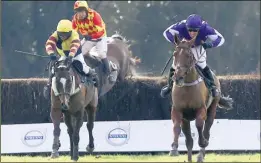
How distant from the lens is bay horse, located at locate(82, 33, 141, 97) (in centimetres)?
2077

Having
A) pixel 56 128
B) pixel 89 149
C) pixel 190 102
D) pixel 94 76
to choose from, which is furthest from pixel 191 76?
pixel 89 149

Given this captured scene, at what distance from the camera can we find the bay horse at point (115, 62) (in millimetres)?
20766

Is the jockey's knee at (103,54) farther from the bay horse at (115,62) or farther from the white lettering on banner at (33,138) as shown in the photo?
the white lettering on banner at (33,138)

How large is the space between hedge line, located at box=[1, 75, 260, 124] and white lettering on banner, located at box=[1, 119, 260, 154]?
95 centimetres

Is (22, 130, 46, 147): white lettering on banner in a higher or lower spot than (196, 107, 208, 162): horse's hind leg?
lower

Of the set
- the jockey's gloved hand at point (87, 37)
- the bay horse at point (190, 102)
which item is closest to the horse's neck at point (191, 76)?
the bay horse at point (190, 102)

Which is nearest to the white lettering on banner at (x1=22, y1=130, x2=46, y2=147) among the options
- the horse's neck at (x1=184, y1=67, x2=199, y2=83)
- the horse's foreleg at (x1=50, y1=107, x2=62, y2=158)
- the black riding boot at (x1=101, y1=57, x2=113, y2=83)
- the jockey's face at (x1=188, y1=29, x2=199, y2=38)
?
the black riding boot at (x1=101, y1=57, x2=113, y2=83)

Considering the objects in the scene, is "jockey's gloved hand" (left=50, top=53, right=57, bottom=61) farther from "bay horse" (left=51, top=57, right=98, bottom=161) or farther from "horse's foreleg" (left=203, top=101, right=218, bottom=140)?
"horse's foreleg" (left=203, top=101, right=218, bottom=140)

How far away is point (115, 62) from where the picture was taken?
22.5 m

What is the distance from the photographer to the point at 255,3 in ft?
195

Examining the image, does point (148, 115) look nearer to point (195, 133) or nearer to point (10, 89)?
point (195, 133)

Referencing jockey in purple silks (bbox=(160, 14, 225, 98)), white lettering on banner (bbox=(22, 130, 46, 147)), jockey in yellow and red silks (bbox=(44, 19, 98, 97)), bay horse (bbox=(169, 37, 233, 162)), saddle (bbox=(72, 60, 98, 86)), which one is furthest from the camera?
white lettering on banner (bbox=(22, 130, 46, 147))

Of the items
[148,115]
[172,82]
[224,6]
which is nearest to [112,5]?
[224,6]

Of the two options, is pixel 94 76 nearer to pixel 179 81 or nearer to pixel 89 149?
pixel 89 149
